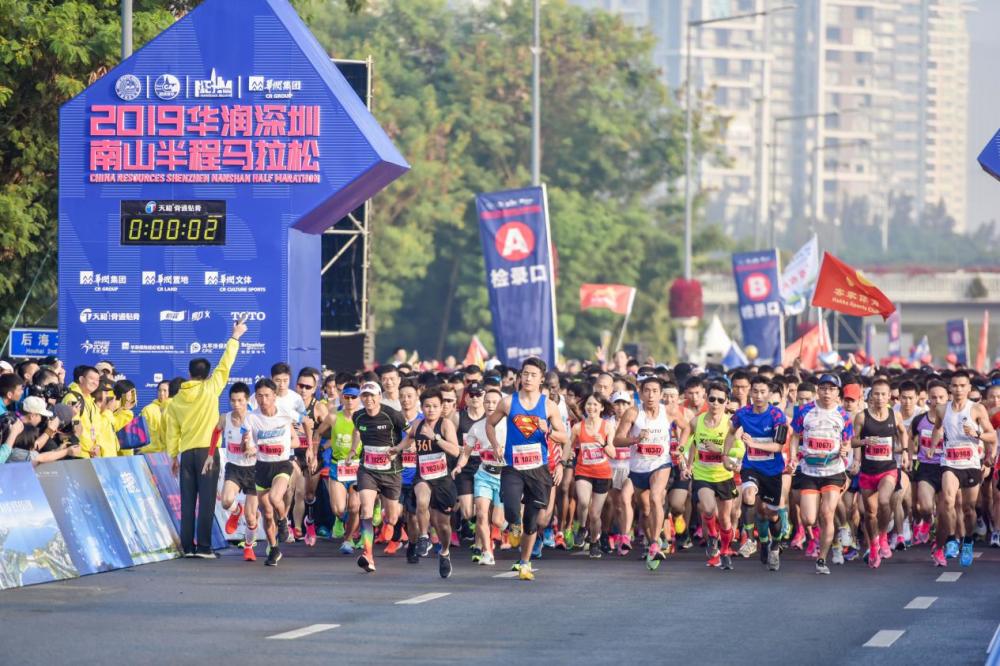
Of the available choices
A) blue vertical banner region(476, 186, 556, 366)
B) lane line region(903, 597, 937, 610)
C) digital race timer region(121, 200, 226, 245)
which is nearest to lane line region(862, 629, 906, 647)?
lane line region(903, 597, 937, 610)

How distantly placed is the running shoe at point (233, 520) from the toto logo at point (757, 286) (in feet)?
83.9

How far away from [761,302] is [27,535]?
29.8 metres

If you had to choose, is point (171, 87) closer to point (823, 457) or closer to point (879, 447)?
point (823, 457)

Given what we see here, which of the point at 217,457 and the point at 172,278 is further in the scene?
the point at 172,278

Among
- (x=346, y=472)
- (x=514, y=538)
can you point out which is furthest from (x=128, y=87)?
(x=514, y=538)

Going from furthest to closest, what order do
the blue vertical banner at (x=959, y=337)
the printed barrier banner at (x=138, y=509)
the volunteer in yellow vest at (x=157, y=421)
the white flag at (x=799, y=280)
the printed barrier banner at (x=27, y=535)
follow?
1. the blue vertical banner at (x=959, y=337)
2. the white flag at (x=799, y=280)
3. the volunteer in yellow vest at (x=157, y=421)
4. the printed barrier banner at (x=138, y=509)
5. the printed barrier banner at (x=27, y=535)

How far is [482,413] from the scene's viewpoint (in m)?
20.1

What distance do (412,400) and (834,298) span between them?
12.6 metres

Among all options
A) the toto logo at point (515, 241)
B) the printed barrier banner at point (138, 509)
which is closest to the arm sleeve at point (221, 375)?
the printed barrier banner at point (138, 509)

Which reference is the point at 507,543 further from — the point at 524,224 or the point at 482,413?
the point at 524,224

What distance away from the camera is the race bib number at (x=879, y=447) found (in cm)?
1991

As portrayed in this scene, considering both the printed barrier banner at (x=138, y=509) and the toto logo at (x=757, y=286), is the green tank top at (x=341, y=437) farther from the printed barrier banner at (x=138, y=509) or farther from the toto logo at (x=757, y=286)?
the toto logo at (x=757, y=286)

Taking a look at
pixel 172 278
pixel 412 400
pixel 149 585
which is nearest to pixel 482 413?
pixel 412 400

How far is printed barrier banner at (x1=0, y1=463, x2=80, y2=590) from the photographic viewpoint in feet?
54.9
